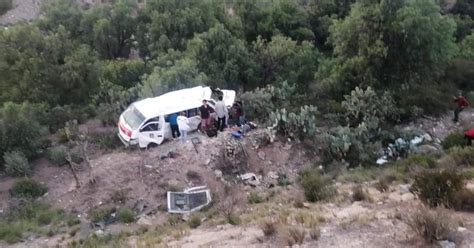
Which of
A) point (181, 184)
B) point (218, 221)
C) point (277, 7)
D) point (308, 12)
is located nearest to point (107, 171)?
point (181, 184)

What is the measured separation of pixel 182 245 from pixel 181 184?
5.15 m

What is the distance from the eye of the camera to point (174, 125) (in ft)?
61.4

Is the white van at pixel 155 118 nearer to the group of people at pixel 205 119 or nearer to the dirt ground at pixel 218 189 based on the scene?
the group of people at pixel 205 119

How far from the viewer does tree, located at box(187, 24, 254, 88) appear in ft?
86.9

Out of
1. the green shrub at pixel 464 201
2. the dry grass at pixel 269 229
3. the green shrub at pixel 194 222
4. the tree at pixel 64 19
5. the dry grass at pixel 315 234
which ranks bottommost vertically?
the tree at pixel 64 19

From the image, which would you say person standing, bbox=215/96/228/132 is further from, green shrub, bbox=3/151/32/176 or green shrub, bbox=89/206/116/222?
green shrub, bbox=3/151/32/176

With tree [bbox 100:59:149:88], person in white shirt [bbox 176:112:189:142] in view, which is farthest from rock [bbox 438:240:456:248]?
tree [bbox 100:59:149:88]

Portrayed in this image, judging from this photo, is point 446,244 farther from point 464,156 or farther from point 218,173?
point 218,173

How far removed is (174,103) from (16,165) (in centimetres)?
511

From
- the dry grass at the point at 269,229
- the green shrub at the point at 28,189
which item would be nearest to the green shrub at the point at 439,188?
the dry grass at the point at 269,229

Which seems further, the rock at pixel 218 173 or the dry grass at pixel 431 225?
the rock at pixel 218 173

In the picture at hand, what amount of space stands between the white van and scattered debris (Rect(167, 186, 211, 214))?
2775 millimetres

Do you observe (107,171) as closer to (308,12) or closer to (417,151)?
(417,151)

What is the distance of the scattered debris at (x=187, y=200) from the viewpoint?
15953 mm
